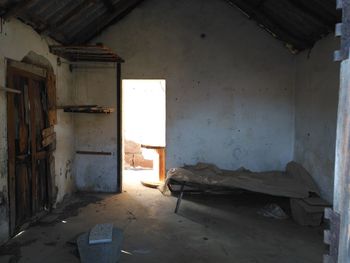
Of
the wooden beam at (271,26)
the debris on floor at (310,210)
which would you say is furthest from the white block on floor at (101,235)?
the wooden beam at (271,26)

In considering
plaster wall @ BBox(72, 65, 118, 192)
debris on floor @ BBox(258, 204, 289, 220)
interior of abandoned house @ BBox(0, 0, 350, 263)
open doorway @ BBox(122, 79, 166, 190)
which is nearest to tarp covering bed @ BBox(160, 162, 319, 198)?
interior of abandoned house @ BBox(0, 0, 350, 263)

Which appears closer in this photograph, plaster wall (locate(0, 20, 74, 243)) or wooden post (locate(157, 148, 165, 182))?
plaster wall (locate(0, 20, 74, 243))

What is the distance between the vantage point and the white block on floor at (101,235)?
302 cm

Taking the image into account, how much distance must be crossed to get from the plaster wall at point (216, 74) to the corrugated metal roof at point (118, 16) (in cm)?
32

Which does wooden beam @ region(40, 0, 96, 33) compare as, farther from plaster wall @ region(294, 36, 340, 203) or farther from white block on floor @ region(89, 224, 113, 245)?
plaster wall @ region(294, 36, 340, 203)

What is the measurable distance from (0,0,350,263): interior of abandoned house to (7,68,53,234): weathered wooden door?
2 cm

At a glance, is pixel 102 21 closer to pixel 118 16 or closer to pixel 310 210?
pixel 118 16

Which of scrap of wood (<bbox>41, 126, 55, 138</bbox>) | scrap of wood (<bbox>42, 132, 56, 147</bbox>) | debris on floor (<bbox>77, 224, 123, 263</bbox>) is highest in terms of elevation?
scrap of wood (<bbox>41, 126, 55, 138</bbox>)

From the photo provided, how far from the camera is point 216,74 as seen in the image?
583 centimetres

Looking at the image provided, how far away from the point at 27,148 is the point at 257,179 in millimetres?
3484

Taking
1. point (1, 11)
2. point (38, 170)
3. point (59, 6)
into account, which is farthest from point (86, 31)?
point (38, 170)

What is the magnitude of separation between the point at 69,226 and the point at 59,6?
116 inches

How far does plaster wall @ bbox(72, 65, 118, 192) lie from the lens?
5.86 metres

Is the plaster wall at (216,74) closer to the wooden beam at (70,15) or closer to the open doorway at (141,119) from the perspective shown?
the wooden beam at (70,15)
